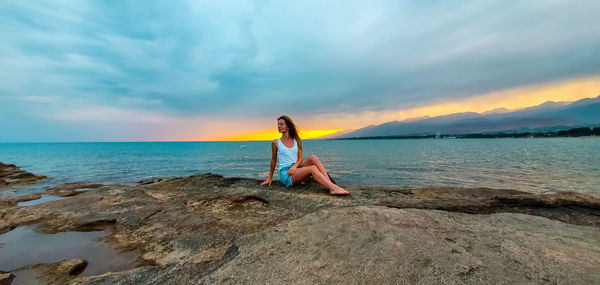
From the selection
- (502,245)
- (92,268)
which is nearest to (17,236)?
(92,268)

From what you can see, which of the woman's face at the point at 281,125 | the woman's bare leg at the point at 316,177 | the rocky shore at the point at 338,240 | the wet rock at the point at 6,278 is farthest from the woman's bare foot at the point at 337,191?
the wet rock at the point at 6,278

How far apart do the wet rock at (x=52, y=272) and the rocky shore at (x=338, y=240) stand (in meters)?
0.02

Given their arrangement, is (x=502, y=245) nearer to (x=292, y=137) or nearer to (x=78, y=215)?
(x=292, y=137)

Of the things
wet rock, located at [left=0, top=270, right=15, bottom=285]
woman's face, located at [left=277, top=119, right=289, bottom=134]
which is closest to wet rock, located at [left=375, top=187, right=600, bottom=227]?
woman's face, located at [left=277, top=119, right=289, bottom=134]

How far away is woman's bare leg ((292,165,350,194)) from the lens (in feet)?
18.9

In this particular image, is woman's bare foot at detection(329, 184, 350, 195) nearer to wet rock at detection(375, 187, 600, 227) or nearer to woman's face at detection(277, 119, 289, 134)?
wet rock at detection(375, 187, 600, 227)

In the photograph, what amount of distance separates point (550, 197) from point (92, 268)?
8926mm

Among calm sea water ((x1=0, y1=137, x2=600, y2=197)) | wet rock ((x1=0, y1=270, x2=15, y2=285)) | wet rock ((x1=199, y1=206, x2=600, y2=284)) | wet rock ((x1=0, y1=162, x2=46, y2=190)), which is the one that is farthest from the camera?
calm sea water ((x1=0, y1=137, x2=600, y2=197))

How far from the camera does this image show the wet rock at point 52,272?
9.52 ft

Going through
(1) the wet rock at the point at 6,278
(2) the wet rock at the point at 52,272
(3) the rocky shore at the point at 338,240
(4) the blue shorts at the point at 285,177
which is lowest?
(2) the wet rock at the point at 52,272

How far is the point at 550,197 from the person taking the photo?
5059mm

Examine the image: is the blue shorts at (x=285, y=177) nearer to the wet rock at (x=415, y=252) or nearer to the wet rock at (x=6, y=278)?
the wet rock at (x=415, y=252)

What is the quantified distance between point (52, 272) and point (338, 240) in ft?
13.0

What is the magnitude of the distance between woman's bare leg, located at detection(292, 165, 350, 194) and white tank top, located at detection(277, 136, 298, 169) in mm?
471
